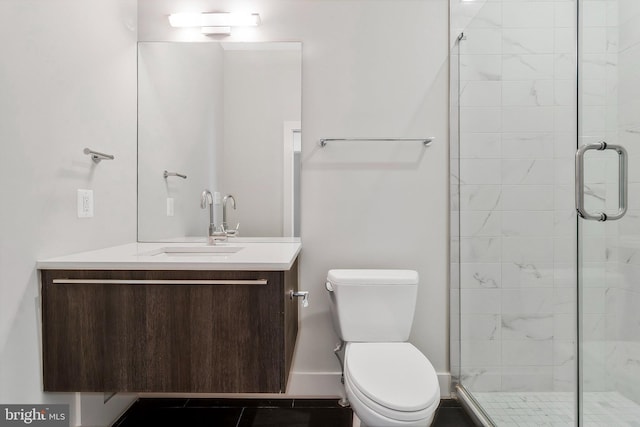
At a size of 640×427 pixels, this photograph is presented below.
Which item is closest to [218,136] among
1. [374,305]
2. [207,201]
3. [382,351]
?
[207,201]

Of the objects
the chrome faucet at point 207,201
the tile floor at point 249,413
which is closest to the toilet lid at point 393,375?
the tile floor at point 249,413

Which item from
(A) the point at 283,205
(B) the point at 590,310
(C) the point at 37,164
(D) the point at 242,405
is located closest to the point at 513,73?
(B) the point at 590,310

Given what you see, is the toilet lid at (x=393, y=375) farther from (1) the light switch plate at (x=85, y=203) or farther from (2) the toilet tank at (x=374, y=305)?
(1) the light switch plate at (x=85, y=203)

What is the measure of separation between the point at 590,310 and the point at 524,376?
1.45ft

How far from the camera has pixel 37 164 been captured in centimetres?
126

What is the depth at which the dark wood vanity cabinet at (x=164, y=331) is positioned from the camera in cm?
129

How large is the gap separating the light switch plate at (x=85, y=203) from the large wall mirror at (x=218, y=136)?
44cm

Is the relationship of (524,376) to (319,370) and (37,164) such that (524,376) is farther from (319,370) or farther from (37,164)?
(37,164)

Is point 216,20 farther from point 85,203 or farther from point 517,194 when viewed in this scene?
Result: point 517,194

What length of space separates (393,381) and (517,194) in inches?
32.8

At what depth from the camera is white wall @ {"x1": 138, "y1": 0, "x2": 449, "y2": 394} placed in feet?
6.41

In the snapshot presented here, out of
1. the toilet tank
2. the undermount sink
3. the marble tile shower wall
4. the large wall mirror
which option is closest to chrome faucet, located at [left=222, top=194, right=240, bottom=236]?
the large wall mirror

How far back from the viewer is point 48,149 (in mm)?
1312

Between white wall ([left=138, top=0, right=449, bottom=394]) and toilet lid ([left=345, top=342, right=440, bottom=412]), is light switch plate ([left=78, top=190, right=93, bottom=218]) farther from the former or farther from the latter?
toilet lid ([left=345, top=342, right=440, bottom=412])
